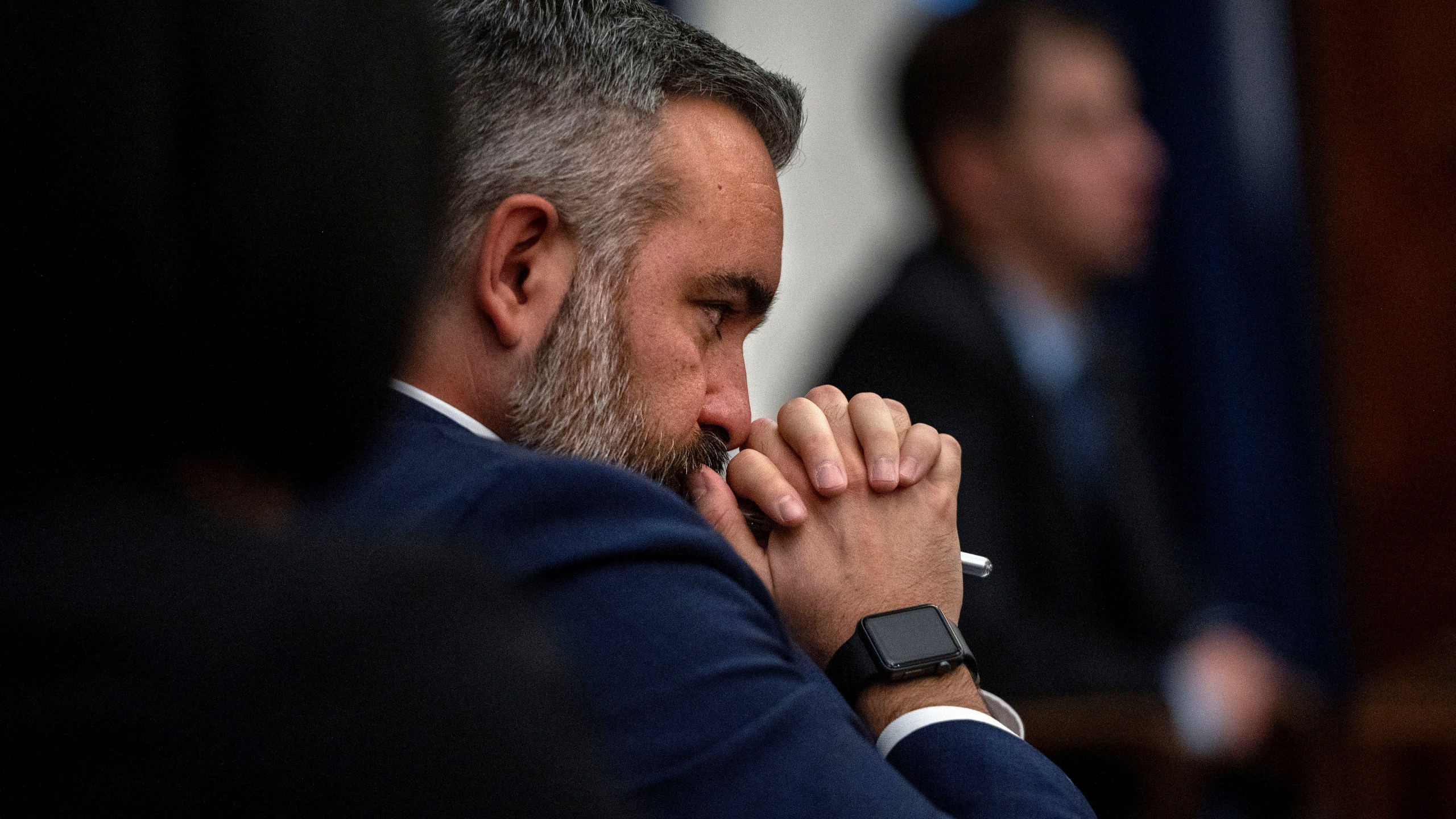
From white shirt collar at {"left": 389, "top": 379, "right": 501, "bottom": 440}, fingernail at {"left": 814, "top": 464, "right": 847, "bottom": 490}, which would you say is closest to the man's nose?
fingernail at {"left": 814, "top": 464, "right": 847, "bottom": 490}

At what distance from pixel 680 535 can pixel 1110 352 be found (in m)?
2.28

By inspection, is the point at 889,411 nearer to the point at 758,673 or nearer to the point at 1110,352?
the point at 758,673

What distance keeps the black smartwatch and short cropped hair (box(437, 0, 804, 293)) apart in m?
0.43

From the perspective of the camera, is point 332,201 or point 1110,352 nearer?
point 332,201

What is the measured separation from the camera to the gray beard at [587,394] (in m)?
1.33

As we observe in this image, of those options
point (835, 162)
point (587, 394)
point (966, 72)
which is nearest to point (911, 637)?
point (587, 394)

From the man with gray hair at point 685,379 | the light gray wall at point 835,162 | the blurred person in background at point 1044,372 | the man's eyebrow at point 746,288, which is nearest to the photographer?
the man with gray hair at point 685,379

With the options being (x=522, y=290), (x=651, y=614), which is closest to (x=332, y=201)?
(x=651, y=614)

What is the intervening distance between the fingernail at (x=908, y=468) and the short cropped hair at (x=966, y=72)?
149 cm

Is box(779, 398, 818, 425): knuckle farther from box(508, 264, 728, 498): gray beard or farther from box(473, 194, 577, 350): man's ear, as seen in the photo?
box(473, 194, 577, 350): man's ear

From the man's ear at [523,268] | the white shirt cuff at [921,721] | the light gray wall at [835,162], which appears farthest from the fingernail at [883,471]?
the light gray wall at [835,162]

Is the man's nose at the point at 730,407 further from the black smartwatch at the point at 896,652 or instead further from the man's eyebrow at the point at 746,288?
the black smartwatch at the point at 896,652

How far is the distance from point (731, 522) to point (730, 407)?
14 cm

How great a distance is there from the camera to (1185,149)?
158 inches
